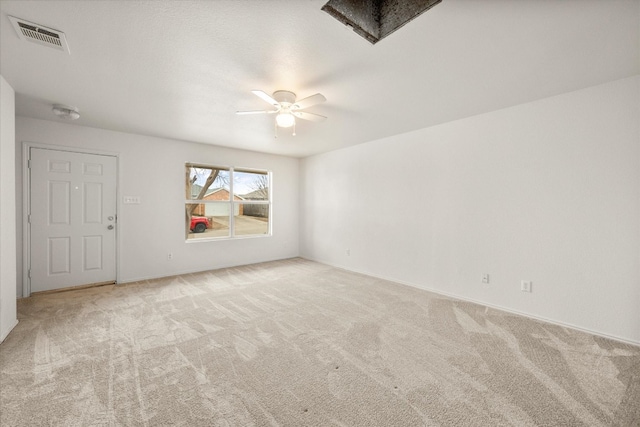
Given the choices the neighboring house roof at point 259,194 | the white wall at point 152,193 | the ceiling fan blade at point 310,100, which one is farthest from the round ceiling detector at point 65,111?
the neighboring house roof at point 259,194

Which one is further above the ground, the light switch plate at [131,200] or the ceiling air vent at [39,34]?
the ceiling air vent at [39,34]

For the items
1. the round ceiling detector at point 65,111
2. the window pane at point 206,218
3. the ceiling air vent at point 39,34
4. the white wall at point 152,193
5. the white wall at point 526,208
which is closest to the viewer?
the ceiling air vent at point 39,34

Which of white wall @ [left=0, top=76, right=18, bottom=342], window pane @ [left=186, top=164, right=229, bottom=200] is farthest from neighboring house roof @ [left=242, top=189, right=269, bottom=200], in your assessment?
white wall @ [left=0, top=76, right=18, bottom=342]

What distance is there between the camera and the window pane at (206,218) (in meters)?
5.55

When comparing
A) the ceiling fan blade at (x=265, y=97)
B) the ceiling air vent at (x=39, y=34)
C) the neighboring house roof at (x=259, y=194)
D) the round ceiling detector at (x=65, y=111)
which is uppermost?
the ceiling air vent at (x=39, y=34)

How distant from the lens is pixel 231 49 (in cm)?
200

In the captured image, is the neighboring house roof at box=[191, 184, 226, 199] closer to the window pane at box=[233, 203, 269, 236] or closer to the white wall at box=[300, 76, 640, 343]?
the window pane at box=[233, 203, 269, 236]

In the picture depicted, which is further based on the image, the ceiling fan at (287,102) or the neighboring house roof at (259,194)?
the neighboring house roof at (259,194)

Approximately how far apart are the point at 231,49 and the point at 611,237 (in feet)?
12.7

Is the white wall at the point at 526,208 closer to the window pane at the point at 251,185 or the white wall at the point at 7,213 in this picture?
the window pane at the point at 251,185

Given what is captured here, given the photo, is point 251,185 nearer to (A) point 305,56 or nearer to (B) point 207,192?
(B) point 207,192

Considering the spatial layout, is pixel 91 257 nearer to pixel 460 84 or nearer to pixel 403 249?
pixel 403 249

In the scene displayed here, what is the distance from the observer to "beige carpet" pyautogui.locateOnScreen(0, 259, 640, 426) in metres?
1.58

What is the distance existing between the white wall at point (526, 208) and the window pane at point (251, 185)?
2533 millimetres
